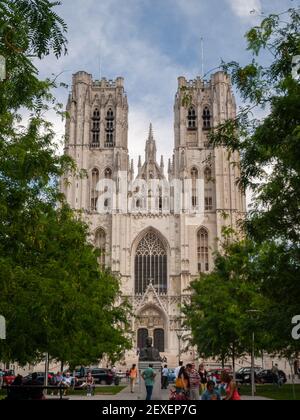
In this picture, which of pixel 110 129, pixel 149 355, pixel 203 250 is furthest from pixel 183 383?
pixel 110 129

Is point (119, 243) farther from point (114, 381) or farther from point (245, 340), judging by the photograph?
point (245, 340)

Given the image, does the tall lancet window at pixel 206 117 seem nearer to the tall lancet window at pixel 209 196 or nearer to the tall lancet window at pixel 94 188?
the tall lancet window at pixel 209 196

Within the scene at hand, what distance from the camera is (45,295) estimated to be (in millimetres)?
14609

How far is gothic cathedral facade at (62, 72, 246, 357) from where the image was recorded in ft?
200

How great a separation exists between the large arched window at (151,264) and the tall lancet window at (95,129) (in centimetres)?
1199

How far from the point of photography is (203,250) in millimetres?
63375

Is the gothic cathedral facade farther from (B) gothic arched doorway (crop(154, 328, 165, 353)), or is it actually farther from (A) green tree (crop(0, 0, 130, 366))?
→ (A) green tree (crop(0, 0, 130, 366))

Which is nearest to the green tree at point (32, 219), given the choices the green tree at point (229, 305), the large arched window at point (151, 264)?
the green tree at point (229, 305)

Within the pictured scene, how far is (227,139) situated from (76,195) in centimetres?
5248

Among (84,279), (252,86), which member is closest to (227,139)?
(252,86)

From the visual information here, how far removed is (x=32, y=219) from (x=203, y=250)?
5203 centimetres

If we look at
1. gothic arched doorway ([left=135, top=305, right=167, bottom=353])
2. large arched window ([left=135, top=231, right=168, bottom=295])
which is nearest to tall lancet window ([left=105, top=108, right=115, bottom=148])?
large arched window ([left=135, top=231, right=168, bottom=295])

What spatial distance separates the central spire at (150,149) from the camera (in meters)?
68.1

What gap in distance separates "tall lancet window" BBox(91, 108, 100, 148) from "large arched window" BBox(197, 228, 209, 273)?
1532cm
